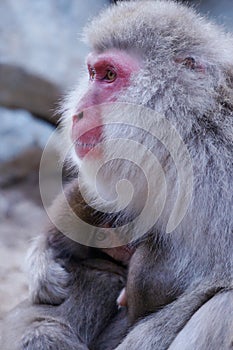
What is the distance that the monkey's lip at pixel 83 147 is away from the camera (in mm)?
3299

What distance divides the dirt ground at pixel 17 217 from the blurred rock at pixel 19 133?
72 mm

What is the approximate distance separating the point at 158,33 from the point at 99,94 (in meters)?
0.36

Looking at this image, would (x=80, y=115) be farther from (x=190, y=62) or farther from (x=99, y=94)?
(x=190, y=62)

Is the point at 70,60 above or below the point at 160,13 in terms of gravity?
below

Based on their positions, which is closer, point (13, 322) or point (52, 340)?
point (52, 340)

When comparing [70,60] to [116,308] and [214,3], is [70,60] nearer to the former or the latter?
[214,3]

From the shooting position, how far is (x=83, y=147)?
3.32 meters

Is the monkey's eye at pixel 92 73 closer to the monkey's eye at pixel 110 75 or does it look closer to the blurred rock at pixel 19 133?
the monkey's eye at pixel 110 75

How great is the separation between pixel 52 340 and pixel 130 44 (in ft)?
4.31

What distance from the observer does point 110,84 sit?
10.9 feet

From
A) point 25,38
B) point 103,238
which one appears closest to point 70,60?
point 25,38

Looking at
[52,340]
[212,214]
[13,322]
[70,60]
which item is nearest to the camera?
[212,214]

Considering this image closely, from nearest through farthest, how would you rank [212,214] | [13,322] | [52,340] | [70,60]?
[212,214] < [52,340] < [13,322] < [70,60]

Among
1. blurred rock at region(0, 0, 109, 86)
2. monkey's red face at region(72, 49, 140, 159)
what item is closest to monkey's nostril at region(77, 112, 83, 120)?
monkey's red face at region(72, 49, 140, 159)
